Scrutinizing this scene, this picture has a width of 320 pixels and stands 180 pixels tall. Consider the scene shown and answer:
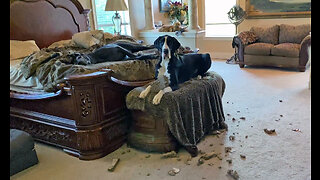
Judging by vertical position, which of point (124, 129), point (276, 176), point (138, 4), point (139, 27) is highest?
point (138, 4)

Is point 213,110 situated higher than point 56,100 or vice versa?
point 56,100

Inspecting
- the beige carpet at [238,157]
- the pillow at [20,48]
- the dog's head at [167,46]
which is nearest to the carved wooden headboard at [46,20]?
the pillow at [20,48]

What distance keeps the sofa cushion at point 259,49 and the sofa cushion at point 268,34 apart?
25 cm

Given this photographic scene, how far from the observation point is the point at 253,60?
6.02 metres

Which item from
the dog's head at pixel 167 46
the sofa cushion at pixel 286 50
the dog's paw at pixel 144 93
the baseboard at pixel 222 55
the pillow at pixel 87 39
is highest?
the pillow at pixel 87 39

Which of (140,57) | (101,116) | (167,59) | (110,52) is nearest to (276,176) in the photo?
(167,59)

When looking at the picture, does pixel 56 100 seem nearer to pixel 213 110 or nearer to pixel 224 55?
pixel 213 110

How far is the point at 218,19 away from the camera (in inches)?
294

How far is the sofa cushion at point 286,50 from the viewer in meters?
5.48

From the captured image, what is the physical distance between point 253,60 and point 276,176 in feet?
13.7

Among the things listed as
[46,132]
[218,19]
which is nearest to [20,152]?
[46,132]

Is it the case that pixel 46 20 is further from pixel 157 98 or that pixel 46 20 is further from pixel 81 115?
pixel 157 98

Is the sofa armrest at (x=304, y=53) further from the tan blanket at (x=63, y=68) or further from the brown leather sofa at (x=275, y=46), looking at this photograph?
the tan blanket at (x=63, y=68)

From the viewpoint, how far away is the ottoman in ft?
7.98
